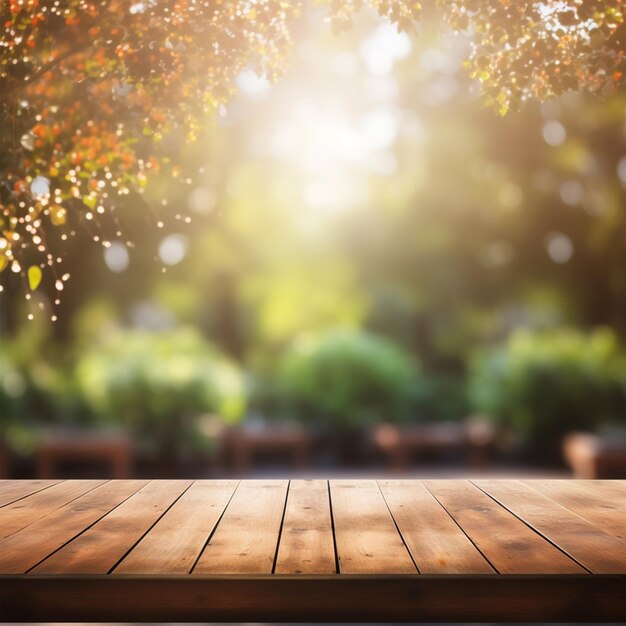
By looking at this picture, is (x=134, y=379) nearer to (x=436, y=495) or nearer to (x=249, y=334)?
(x=436, y=495)

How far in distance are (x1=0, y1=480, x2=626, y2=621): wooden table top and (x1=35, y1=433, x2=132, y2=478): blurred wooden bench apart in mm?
3572

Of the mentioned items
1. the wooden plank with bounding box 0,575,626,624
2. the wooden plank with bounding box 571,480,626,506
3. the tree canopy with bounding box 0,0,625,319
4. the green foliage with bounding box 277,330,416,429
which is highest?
the tree canopy with bounding box 0,0,625,319

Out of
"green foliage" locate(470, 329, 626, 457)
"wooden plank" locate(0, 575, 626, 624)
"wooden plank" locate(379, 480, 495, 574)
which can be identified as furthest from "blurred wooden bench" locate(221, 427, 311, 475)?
"wooden plank" locate(0, 575, 626, 624)

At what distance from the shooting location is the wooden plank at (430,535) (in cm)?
216

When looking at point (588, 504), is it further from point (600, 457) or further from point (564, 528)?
point (600, 457)

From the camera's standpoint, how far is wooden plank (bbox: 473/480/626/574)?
2.21 metres

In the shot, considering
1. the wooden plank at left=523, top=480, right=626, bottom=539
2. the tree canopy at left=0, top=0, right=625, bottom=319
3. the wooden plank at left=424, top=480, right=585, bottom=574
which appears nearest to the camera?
the wooden plank at left=424, top=480, right=585, bottom=574

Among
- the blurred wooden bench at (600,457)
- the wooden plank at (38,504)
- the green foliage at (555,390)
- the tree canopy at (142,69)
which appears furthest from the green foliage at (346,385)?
the tree canopy at (142,69)

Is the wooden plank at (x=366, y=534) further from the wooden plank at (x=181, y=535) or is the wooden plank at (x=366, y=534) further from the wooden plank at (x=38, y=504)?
the wooden plank at (x=38, y=504)

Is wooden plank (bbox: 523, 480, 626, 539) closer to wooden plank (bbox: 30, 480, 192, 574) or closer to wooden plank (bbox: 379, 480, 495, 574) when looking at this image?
wooden plank (bbox: 379, 480, 495, 574)

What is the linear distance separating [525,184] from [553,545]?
35.9 feet

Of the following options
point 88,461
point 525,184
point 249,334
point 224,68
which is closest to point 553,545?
point 224,68

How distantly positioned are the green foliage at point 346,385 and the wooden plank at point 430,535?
15.5 ft

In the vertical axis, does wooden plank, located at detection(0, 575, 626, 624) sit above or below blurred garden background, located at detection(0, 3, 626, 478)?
below
